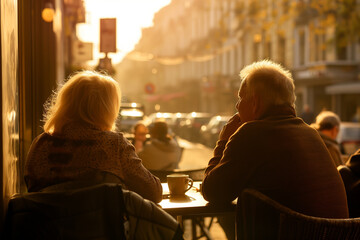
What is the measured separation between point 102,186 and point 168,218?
372 millimetres

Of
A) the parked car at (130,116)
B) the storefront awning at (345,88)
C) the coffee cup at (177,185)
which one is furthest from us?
the storefront awning at (345,88)

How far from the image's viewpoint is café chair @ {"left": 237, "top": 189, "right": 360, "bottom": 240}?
2959mm

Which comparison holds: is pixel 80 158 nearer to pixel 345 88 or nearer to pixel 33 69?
pixel 33 69

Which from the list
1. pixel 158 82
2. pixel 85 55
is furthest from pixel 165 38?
pixel 85 55

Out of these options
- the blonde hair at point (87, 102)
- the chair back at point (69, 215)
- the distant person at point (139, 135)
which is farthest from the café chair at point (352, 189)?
the distant person at point (139, 135)

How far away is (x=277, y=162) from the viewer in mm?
3229

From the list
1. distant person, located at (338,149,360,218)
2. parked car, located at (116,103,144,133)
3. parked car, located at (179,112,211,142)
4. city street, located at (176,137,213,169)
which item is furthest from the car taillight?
parked car, located at (179,112,211,142)

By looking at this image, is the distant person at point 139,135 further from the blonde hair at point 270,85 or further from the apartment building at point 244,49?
the apartment building at point 244,49

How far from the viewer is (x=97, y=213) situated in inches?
108

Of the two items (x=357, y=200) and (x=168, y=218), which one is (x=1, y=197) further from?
(x=357, y=200)

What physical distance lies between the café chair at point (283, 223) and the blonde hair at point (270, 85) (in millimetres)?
633

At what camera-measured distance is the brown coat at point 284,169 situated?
3.20 meters

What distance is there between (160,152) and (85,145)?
398cm

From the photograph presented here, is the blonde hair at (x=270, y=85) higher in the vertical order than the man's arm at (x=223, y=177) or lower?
higher
